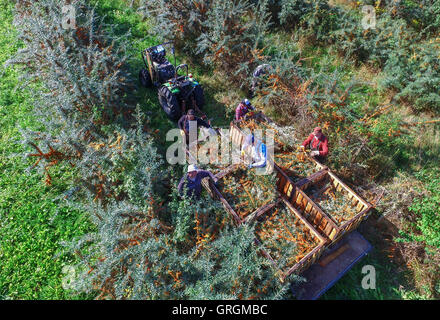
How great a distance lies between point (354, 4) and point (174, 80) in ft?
27.4

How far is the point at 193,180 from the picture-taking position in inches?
221

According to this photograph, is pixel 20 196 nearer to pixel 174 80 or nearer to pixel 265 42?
pixel 174 80

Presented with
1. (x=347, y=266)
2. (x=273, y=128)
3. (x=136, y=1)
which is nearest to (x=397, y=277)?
(x=347, y=266)

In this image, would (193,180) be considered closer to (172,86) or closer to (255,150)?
(255,150)

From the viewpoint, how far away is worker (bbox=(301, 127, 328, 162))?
20.9 ft

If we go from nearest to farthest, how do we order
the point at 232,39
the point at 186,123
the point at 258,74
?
the point at 186,123, the point at 258,74, the point at 232,39

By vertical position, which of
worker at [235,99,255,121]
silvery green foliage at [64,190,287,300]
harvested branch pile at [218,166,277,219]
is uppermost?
worker at [235,99,255,121]

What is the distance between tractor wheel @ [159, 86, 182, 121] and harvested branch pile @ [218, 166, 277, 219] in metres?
2.62

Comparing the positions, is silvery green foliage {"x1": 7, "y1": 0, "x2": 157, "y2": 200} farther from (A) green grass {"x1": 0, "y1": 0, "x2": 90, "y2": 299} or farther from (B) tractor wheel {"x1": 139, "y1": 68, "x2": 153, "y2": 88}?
(B) tractor wheel {"x1": 139, "y1": 68, "x2": 153, "y2": 88}

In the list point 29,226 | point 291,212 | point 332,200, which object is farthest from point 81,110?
point 332,200

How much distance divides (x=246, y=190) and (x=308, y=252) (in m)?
1.71

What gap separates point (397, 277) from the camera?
5602mm

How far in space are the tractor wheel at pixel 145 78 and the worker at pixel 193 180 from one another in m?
4.39

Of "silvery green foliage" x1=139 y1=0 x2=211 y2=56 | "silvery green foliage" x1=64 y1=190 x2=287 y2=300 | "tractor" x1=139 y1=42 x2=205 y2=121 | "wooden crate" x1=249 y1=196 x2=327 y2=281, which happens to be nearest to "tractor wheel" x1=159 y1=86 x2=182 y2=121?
"tractor" x1=139 y1=42 x2=205 y2=121
